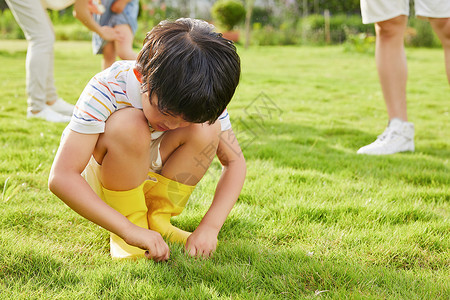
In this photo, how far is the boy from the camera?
140 cm

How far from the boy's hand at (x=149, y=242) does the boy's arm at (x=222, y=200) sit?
5.5 inches

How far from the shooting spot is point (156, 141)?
1.82 m

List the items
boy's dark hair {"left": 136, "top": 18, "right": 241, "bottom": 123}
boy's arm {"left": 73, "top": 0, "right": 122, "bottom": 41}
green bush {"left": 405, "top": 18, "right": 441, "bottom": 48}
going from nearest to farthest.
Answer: boy's dark hair {"left": 136, "top": 18, "right": 241, "bottom": 123}, boy's arm {"left": 73, "top": 0, "right": 122, "bottom": 41}, green bush {"left": 405, "top": 18, "right": 441, "bottom": 48}

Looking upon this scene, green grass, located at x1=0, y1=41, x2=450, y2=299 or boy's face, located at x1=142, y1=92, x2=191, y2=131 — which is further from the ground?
boy's face, located at x1=142, y1=92, x2=191, y2=131

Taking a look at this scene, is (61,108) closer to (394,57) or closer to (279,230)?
(394,57)

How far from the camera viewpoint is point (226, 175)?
1.87 meters

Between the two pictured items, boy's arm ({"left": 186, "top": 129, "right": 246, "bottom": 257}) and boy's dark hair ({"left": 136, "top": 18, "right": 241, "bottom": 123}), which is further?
boy's arm ({"left": 186, "top": 129, "right": 246, "bottom": 257})

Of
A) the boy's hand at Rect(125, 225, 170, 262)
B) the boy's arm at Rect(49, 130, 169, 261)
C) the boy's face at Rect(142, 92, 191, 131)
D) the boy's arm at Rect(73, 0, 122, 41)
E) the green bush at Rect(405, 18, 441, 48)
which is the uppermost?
the boy's arm at Rect(73, 0, 122, 41)

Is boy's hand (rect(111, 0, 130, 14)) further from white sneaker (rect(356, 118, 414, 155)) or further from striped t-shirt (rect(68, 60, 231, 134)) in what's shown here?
striped t-shirt (rect(68, 60, 231, 134))

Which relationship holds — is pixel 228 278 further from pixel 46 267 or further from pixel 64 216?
pixel 64 216

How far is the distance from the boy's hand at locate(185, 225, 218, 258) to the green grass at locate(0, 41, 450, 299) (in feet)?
0.14

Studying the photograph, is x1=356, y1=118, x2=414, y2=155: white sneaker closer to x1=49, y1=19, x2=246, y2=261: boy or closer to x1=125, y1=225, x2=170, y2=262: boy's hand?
x1=49, y1=19, x2=246, y2=261: boy

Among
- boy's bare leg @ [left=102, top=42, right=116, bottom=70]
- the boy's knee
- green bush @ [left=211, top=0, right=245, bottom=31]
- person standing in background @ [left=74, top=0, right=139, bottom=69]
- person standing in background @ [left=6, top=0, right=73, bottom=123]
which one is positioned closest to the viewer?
the boy's knee

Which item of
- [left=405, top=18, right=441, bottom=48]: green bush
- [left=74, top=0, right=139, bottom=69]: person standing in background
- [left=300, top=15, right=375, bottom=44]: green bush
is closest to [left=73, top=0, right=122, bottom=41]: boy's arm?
[left=74, top=0, right=139, bottom=69]: person standing in background
